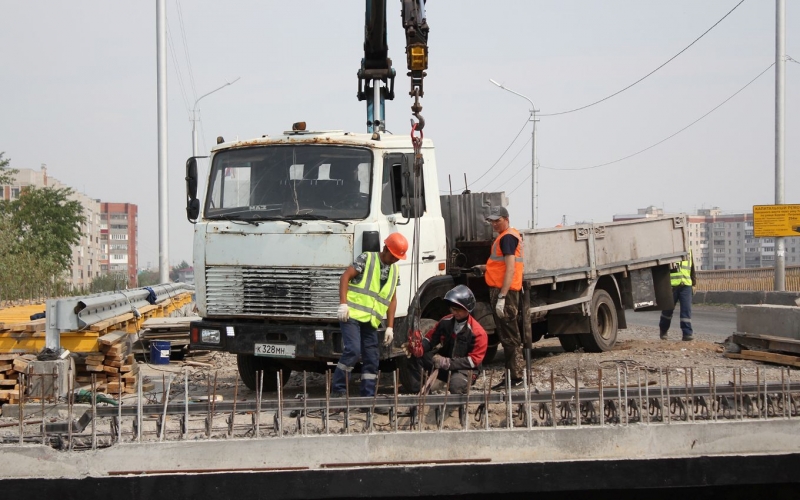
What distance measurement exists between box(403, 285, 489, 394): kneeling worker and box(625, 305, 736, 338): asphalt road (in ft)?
35.7

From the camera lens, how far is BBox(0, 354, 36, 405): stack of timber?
29.3 ft

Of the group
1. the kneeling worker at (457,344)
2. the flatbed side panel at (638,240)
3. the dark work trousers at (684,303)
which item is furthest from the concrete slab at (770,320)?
the kneeling worker at (457,344)

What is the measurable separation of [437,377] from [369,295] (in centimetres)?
105

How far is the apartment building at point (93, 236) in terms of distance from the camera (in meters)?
117

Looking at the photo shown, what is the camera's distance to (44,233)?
1746 inches

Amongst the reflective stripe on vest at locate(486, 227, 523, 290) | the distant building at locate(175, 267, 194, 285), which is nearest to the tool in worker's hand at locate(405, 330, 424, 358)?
the reflective stripe on vest at locate(486, 227, 523, 290)

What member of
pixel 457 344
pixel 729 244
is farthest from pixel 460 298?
pixel 729 244

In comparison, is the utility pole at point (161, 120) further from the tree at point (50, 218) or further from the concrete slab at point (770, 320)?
the tree at point (50, 218)

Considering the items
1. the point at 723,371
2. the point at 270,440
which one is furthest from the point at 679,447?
the point at 723,371

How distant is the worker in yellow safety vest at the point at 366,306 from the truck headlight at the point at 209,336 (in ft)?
4.78

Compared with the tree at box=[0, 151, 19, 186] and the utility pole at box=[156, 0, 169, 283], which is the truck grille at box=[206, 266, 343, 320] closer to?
the utility pole at box=[156, 0, 169, 283]

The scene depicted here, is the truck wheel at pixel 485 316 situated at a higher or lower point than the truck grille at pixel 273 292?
lower

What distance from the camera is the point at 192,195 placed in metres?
9.34

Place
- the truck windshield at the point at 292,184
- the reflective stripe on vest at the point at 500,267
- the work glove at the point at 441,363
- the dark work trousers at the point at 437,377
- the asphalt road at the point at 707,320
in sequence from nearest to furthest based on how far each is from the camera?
the dark work trousers at the point at 437,377, the work glove at the point at 441,363, the truck windshield at the point at 292,184, the reflective stripe on vest at the point at 500,267, the asphalt road at the point at 707,320
